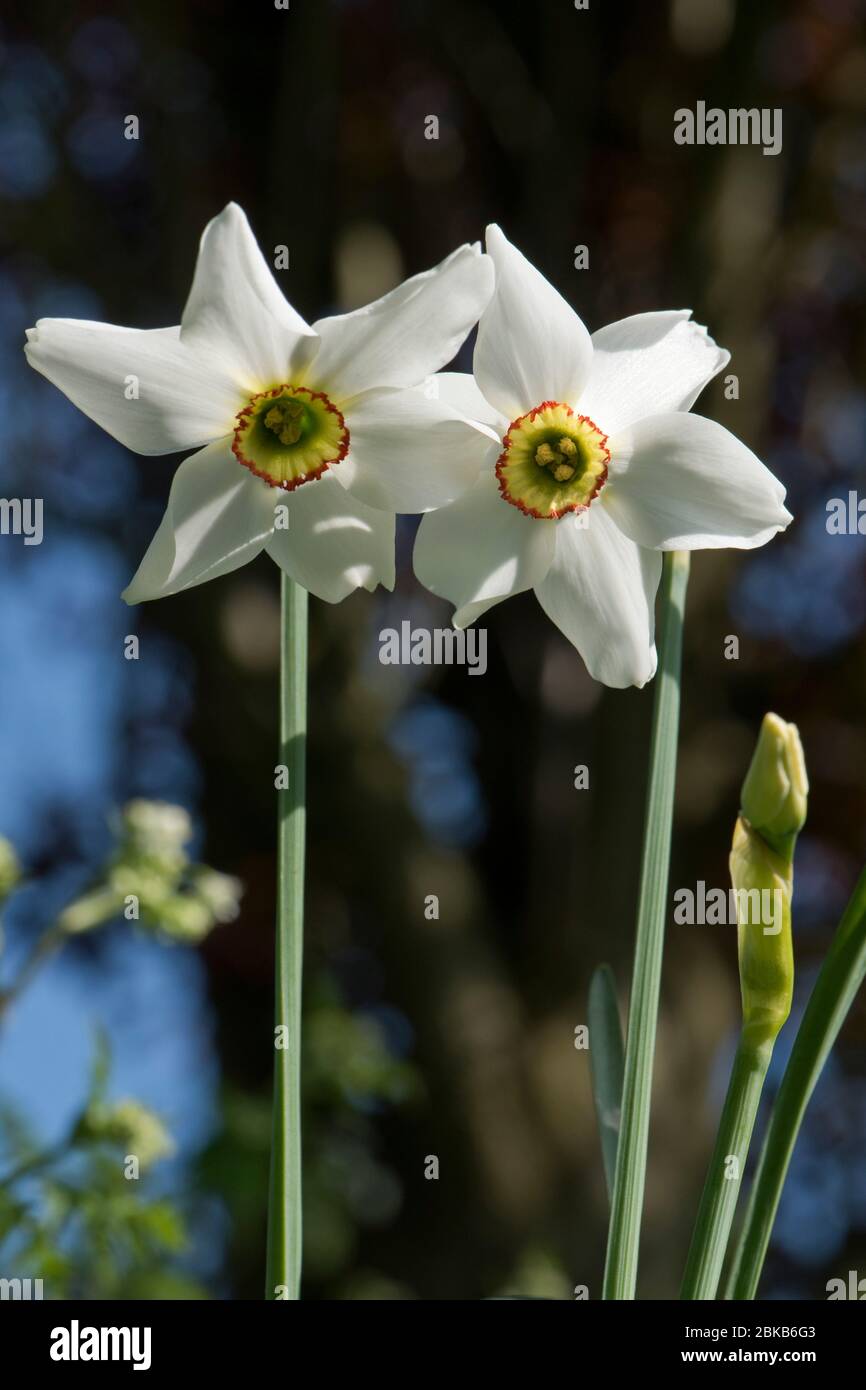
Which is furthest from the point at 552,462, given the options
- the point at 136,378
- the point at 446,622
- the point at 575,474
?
the point at 446,622

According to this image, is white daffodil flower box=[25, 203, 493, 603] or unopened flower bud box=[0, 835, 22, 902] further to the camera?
unopened flower bud box=[0, 835, 22, 902]

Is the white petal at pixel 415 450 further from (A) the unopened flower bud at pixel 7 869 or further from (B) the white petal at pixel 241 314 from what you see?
(A) the unopened flower bud at pixel 7 869

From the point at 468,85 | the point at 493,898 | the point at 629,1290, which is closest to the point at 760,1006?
the point at 629,1290

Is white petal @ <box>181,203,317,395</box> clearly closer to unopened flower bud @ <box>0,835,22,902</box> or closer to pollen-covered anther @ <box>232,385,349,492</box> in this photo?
pollen-covered anther @ <box>232,385,349,492</box>

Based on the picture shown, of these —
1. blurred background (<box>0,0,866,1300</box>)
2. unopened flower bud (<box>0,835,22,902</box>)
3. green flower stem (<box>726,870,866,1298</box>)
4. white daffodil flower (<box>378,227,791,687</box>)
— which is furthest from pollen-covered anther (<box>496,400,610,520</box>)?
blurred background (<box>0,0,866,1300</box>)

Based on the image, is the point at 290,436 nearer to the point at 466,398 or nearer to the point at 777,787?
the point at 466,398

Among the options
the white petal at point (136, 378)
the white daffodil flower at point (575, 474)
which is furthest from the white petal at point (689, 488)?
the white petal at point (136, 378)

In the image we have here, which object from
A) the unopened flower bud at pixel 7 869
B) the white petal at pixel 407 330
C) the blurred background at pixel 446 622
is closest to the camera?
the white petal at pixel 407 330
